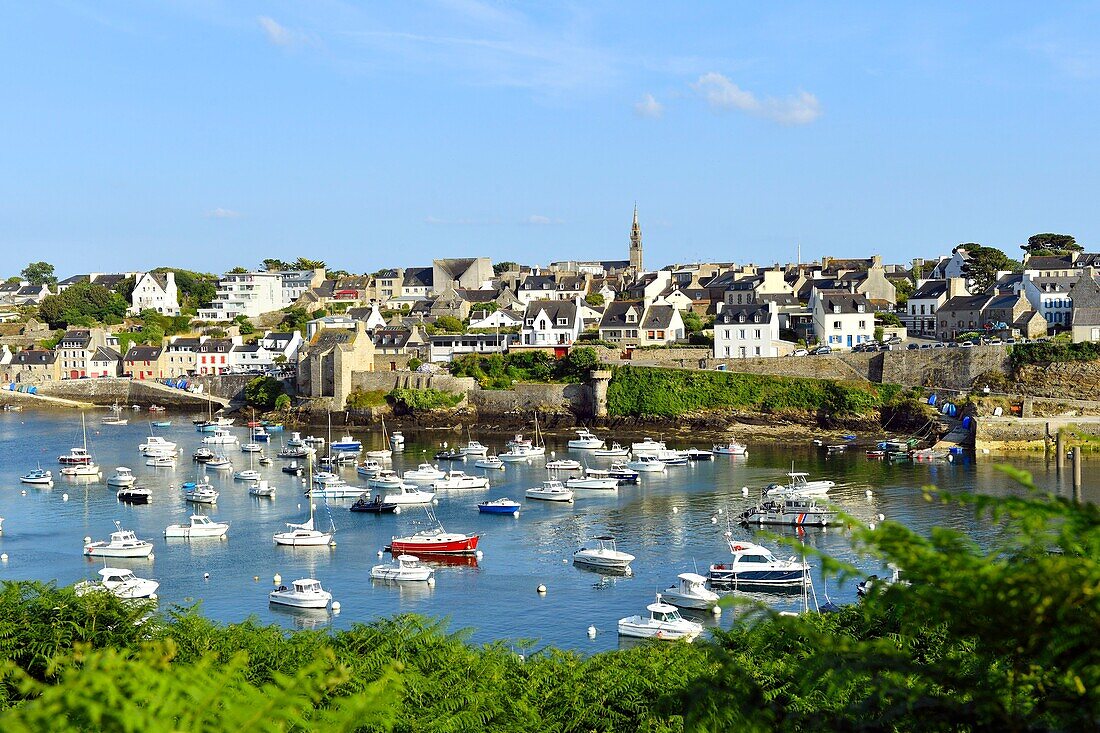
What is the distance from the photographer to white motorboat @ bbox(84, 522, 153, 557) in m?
24.2

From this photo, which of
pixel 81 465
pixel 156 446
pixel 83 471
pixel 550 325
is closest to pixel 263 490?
pixel 83 471

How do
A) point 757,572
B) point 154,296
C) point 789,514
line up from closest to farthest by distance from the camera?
point 757,572, point 789,514, point 154,296

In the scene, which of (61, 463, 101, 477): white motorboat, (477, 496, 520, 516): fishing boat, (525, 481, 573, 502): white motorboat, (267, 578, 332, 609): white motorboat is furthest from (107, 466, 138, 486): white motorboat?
(267, 578, 332, 609): white motorboat

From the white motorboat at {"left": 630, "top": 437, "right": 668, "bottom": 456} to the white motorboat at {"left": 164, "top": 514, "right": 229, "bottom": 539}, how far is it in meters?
14.4

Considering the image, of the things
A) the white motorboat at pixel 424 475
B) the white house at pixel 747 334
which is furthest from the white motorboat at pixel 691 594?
the white house at pixel 747 334

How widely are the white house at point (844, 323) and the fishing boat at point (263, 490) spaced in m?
26.1

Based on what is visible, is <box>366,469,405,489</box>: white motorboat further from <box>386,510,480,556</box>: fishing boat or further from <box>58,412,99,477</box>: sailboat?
<box>58,412,99,477</box>: sailboat

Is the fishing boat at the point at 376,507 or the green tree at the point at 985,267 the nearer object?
the fishing boat at the point at 376,507

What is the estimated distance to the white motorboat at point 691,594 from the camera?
20.1 meters

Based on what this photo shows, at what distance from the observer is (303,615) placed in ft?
65.1

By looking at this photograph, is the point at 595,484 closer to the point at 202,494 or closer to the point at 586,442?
the point at 586,442

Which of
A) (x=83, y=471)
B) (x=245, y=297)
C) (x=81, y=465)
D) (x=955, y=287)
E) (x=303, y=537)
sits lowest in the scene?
(x=303, y=537)

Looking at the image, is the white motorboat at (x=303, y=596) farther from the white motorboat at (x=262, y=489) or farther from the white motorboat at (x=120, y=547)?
the white motorboat at (x=262, y=489)

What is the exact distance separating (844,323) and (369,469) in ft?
78.9
